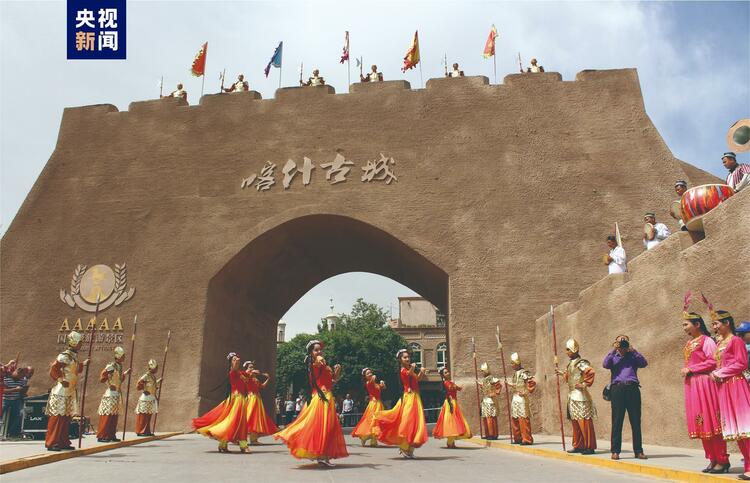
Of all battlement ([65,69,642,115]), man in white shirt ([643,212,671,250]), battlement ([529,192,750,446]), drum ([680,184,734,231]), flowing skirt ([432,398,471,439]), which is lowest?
flowing skirt ([432,398,471,439])

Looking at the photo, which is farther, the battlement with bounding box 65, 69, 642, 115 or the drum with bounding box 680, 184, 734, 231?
the battlement with bounding box 65, 69, 642, 115

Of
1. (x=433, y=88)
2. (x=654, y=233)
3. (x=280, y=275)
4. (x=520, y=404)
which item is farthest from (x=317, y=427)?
(x=280, y=275)

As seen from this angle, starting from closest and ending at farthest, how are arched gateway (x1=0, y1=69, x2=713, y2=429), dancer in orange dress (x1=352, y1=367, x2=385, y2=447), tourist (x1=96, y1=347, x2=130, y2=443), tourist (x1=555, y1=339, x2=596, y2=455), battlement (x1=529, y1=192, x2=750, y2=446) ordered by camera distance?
battlement (x1=529, y1=192, x2=750, y2=446) → tourist (x1=555, y1=339, x2=596, y2=455) → tourist (x1=96, y1=347, x2=130, y2=443) → dancer in orange dress (x1=352, y1=367, x2=385, y2=447) → arched gateway (x1=0, y1=69, x2=713, y2=429)

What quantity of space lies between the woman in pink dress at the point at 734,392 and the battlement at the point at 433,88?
13.6m

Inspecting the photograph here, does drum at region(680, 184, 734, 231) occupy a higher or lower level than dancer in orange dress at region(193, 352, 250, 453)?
higher

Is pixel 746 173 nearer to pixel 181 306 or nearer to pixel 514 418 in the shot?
pixel 514 418

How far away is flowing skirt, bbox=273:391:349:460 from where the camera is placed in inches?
320

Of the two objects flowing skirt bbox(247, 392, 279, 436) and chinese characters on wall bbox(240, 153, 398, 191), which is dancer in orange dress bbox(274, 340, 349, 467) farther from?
chinese characters on wall bbox(240, 153, 398, 191)

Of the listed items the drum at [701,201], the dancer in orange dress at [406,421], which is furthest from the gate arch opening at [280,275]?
the drum at [701,201]

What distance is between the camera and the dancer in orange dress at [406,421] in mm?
10234

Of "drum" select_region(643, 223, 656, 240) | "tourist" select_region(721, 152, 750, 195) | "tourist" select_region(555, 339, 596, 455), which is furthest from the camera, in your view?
"drum" select_region(643, 223, 656, 240)

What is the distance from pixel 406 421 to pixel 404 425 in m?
0.08

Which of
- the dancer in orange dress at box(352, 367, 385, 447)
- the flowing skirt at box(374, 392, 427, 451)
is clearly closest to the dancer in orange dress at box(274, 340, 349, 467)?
the flowing skirt at box(374, 392, 427, 451)

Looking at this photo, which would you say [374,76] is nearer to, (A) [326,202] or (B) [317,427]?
(A) [326,202]
